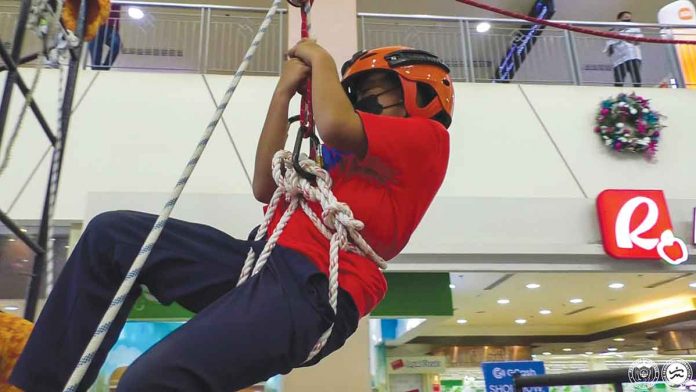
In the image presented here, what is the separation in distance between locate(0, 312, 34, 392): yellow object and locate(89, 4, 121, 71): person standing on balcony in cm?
428

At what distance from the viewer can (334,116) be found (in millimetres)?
1097

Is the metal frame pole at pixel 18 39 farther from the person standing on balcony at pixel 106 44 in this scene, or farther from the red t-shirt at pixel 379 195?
the person standing on balcony at pixel 106 44

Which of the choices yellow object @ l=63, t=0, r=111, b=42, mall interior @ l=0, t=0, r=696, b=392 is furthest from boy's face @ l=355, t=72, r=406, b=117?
mall interior @ l=0, t=0, r=696, b=392

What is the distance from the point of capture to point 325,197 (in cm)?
110

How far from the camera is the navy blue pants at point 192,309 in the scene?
0.89m

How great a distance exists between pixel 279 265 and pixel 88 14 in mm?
1453

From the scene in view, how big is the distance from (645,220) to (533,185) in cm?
97

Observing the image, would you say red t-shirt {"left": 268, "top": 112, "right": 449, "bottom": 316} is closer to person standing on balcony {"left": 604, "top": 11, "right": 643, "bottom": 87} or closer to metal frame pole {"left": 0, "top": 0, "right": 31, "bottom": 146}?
metal frame pole {"left": 0, "top": 0, "right": 31, "bottom": 146}

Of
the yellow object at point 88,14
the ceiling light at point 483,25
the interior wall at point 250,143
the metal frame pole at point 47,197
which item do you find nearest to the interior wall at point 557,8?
the ceiling light at point 483,25

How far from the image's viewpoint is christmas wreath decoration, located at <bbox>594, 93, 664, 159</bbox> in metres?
5.11

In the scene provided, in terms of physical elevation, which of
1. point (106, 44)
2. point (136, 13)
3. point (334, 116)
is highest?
point (136, 13)

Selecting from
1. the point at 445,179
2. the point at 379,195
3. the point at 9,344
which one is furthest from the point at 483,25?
the point at 9,344

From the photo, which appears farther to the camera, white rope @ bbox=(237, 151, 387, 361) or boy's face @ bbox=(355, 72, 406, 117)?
boy's face @ bbox=(355, 72, 406, 117)

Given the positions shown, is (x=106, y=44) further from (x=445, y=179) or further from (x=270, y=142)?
(x=270, y=142)
